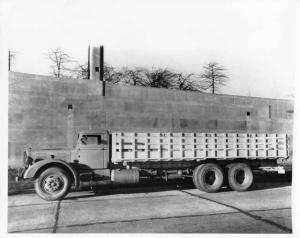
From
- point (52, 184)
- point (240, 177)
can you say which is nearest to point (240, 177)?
point (240, 177)

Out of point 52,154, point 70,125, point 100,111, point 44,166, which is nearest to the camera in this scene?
point 44,166

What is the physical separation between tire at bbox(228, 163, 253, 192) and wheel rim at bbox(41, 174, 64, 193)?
17.4 feet

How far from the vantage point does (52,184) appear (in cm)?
912

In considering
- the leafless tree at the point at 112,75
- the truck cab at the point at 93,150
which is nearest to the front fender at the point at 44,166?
the truck cab at the point at 93,150

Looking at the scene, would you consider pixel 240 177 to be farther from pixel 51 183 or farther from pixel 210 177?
pixel 51 183

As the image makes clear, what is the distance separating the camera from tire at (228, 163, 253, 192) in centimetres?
1070

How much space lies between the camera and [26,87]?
15.3 metres

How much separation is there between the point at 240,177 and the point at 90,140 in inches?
200

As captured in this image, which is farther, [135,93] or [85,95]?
[135,93]

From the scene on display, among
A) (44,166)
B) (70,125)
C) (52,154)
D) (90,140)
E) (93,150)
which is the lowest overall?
(44,166)

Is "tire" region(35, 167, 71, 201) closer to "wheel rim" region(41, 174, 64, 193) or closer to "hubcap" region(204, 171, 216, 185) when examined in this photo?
"wheel rim" region(41, 174, 64, 193)

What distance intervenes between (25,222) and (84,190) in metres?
4.29
